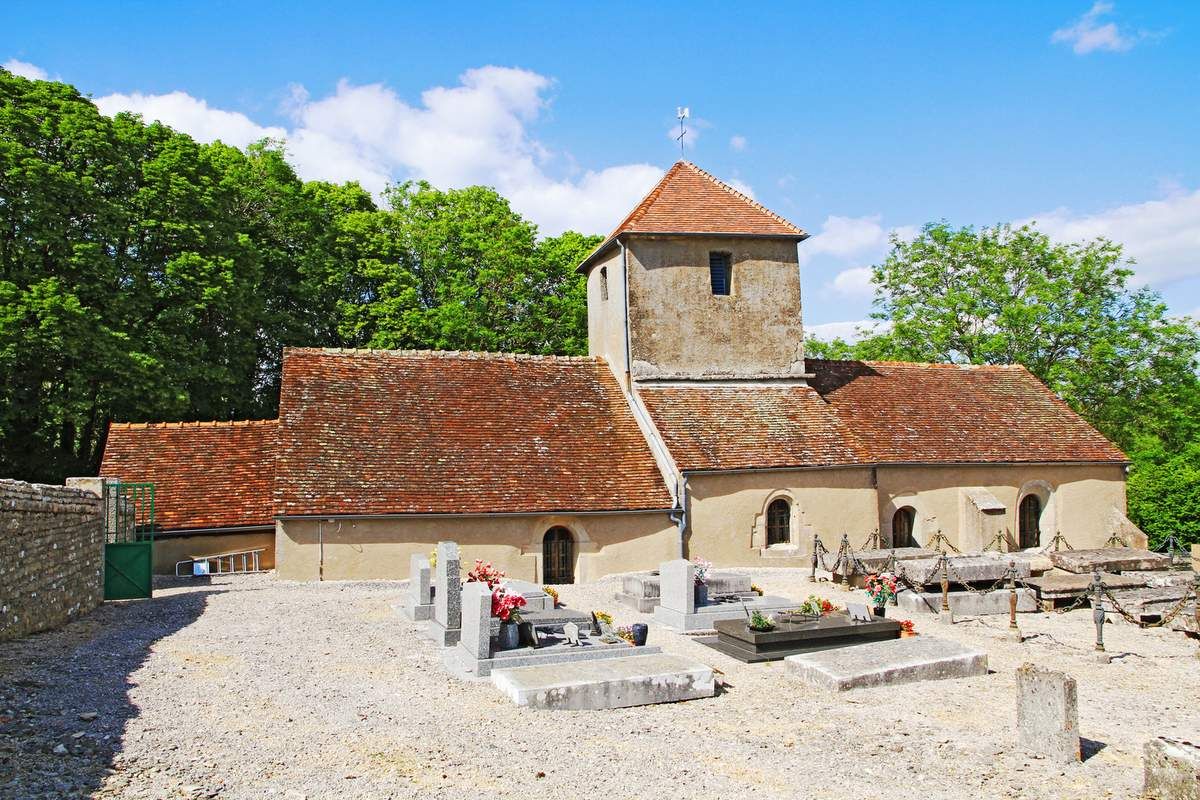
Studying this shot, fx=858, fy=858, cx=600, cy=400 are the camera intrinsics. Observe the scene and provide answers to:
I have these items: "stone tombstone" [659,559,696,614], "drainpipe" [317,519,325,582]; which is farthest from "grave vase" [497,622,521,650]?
"drainpipe" [317,519,325,582]

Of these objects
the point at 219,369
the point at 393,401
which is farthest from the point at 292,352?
the point at 219,369

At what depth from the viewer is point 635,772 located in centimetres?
866

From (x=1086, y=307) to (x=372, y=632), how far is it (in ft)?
108

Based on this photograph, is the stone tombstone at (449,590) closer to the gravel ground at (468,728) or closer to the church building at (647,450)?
the gravel ground at (468,728)

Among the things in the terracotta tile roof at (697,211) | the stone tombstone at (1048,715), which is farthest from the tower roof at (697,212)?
the stone tombstone at (1048,715)

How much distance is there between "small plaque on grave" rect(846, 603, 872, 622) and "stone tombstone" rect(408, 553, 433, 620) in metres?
7.67


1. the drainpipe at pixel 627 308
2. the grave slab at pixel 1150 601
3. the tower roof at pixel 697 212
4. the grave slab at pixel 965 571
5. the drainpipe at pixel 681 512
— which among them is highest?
the tower roof at pixel 697 212

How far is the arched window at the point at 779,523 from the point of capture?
74.4ft

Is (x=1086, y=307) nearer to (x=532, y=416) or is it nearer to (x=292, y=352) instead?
(x=532, y=416)

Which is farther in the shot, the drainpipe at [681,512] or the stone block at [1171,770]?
the drainpipe at [681,512]

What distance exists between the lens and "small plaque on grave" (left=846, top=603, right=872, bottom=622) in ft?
49.0

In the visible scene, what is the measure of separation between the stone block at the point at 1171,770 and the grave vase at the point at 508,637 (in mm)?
8013

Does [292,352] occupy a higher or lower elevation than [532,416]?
higher

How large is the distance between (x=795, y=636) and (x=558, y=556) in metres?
8.74
